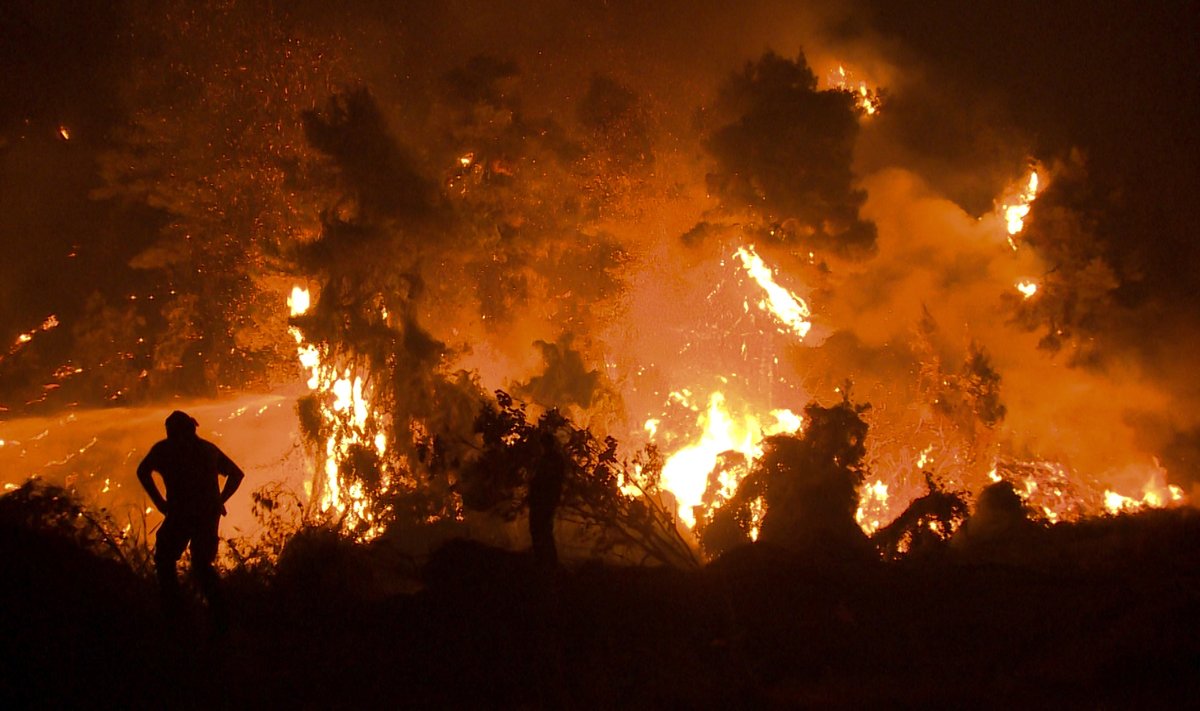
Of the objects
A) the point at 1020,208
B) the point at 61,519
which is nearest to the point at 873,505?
the point at 1020,208

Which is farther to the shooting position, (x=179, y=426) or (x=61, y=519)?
(x=61, y=519)

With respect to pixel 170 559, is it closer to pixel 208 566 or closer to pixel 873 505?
pixel 208 566

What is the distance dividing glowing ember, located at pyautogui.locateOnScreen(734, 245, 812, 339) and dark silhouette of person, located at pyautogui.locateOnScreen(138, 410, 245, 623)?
58.5 ft

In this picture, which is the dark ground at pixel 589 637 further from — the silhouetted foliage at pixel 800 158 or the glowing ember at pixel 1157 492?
the glowing ember at pixel 1157 492

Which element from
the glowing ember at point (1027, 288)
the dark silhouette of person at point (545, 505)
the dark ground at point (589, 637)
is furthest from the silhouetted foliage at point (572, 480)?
the glowing ember at point (1027, 288)

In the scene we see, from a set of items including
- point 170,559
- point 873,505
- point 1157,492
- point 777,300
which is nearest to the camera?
point 170,559

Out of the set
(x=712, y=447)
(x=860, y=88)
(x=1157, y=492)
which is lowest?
(x=1157, y=492)

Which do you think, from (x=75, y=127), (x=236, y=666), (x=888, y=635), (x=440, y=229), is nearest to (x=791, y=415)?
(x=440, y=229)

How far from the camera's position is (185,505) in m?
6.48

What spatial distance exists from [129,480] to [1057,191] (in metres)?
30.2

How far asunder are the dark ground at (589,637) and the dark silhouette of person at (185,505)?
37cm

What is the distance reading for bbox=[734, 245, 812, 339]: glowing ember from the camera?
22266 mm

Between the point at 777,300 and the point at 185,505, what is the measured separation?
1840cm

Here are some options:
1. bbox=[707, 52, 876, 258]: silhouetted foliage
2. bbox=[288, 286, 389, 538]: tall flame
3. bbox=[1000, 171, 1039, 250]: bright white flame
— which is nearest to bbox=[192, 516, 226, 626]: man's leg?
bbox=[288, 286, 389, 538]: tall flame
